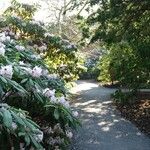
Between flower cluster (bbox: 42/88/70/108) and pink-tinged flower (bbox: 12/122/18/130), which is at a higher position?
flower cluster (bbox: 42/88/70/108)

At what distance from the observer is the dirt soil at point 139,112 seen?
479 inches

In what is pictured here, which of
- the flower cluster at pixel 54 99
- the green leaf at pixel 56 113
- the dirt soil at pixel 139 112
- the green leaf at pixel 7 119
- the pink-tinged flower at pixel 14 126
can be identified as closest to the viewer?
the green leaf at pixel 7 119

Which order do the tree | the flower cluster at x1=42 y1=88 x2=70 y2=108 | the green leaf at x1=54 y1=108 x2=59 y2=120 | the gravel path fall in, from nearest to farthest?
the green leaf at x1=54 y1=108 x2=59 y2=120 → the flower cluster at x1=42 y1=88 x2=70 y2=108 → the gravel path → the tree

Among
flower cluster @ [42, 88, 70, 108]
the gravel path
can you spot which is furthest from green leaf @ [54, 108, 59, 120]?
the gravel path

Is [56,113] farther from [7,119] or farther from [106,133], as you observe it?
[106,133]

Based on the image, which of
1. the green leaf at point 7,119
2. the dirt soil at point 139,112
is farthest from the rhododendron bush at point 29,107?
the dirt soil at point 139,112

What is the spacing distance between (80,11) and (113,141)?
542 centimetres

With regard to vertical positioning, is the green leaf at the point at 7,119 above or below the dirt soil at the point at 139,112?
above

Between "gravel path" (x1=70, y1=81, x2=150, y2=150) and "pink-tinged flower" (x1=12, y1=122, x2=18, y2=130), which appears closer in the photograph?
"pink-tinged flower" (x1=12, y1=122, x2=18, y2=130)

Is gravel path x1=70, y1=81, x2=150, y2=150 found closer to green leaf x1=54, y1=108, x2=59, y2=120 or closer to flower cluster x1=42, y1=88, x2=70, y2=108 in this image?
flower cluster x1=42, y1=88, x2=70, y2=108

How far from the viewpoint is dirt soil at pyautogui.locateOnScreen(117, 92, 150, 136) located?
479 inches

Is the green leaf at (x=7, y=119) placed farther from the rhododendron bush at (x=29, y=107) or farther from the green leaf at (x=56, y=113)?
the green leaf at (x=56, y=113)

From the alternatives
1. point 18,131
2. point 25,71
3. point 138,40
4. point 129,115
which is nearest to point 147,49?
point 138,40

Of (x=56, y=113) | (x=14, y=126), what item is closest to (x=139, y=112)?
(x=56, y=113)
